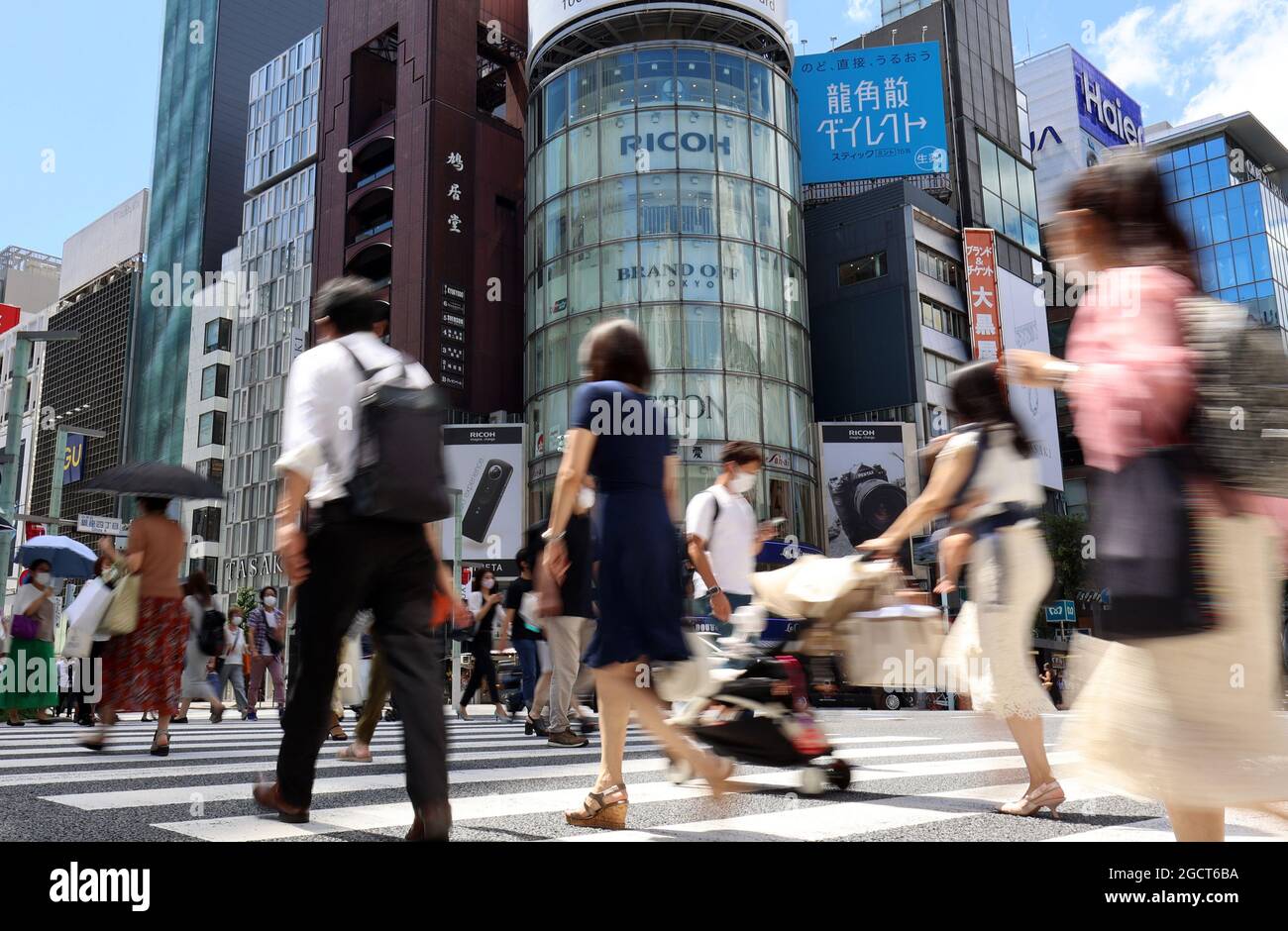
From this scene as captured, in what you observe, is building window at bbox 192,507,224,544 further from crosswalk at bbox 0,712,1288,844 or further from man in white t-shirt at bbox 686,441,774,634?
man in white t-shirt at bbox 686,441,774,634

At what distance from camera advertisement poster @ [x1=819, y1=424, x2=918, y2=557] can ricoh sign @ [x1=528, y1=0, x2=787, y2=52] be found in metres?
15.9

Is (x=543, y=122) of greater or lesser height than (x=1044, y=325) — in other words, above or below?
above

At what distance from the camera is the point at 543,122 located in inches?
1564

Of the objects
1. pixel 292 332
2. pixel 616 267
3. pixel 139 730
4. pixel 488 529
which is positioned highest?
pixel 292 332

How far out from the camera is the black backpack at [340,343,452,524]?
2.78 meters

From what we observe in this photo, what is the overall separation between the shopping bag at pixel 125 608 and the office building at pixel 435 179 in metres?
36.7

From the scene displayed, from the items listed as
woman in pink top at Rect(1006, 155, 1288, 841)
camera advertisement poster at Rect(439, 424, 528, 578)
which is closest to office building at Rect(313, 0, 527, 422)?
camera advertisement poster at Rect(439, 424, 528, 578)

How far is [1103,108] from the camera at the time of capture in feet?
225

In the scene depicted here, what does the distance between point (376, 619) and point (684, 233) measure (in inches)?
1362

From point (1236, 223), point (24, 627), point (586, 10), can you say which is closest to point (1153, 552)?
point (24, 627)

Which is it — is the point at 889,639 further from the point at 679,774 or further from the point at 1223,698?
the point at 1223,698
